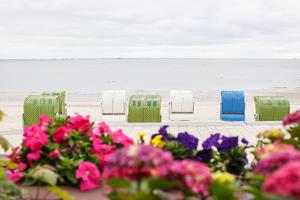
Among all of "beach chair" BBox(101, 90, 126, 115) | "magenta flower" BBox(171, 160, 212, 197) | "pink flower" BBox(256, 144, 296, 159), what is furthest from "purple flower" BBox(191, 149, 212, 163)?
"beach chair" BBox(101, 90, 126, 115)

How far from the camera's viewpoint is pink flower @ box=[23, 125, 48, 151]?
106 inches

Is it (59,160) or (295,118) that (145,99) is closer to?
(59,160)

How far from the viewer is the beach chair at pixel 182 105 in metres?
11.5

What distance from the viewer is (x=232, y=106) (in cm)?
1166

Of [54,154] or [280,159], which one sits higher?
[280,159]

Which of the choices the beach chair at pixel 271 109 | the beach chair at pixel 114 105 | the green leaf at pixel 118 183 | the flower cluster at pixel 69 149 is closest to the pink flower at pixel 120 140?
the flower cluster at pixel 69 149

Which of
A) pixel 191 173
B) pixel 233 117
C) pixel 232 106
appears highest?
pixel 191 173

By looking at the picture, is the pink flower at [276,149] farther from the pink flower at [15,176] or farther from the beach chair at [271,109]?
the beach chair at [271,109]

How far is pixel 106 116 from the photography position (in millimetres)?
10711

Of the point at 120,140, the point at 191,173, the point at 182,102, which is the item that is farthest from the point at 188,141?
the point at 182,102

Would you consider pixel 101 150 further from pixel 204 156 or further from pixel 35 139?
pixel 204 156

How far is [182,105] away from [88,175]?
900cm

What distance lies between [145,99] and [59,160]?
25.5 feet

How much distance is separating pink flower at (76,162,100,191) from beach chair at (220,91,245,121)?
9.03m
